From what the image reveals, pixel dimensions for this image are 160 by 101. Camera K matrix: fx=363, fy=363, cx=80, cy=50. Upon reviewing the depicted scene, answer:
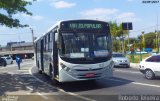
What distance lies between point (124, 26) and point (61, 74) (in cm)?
3883

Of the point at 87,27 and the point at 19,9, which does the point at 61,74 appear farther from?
the point at 19,9

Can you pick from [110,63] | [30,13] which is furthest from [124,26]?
[110,63]

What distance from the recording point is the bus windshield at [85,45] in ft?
54.4

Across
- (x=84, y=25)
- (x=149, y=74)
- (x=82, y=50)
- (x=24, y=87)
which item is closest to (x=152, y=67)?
(x=149, y=74)

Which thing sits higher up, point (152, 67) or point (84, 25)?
point (84, 25)

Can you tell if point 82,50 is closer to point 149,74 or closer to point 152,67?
point 152,67

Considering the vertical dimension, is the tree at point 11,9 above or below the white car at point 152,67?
above

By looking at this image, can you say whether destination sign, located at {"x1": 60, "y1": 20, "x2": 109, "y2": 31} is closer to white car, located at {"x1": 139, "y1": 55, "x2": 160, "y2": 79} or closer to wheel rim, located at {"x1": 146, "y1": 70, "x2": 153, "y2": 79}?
white car, located at {"x1": 139, "y1": 55, "x2": 160, "y2": 79}

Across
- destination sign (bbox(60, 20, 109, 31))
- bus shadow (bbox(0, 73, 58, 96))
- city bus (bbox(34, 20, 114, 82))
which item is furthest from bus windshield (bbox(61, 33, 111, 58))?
bus shadow (bbox(0, 73, 58, 96))

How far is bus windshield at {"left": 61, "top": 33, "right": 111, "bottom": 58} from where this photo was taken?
16.6 metres

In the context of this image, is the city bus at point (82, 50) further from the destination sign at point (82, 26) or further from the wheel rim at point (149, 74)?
the wheel rim at point (149, 74)

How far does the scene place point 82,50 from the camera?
1662cm

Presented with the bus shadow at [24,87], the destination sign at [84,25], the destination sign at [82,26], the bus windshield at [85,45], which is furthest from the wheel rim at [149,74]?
the bus shadow at [24,87]

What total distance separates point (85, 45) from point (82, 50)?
0.28 m
